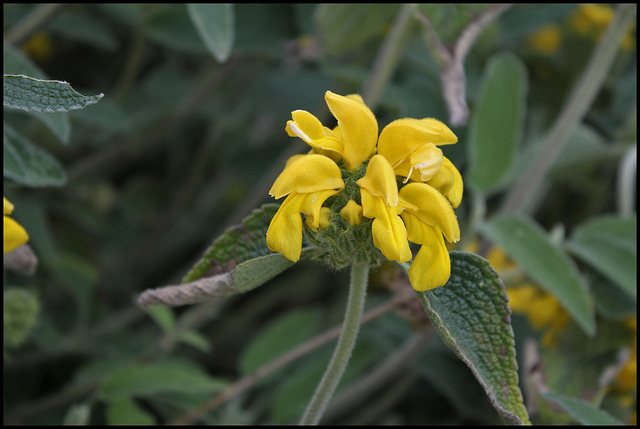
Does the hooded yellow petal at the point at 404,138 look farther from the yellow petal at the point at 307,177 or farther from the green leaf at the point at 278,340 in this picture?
the green leaf at the point at 278,340

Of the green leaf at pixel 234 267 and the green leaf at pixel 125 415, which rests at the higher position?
the green leaf at pixel 234 267

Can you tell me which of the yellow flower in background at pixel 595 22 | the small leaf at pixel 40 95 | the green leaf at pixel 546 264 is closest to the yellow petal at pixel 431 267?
the small leaf at pixel 40 95

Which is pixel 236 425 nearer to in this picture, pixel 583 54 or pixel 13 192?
pixel 13 192

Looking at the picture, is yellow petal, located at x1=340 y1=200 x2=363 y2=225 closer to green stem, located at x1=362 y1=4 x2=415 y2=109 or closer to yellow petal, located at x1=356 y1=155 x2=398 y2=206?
yellow petal, located at x1=356 y1=155 x2=398 y2=206

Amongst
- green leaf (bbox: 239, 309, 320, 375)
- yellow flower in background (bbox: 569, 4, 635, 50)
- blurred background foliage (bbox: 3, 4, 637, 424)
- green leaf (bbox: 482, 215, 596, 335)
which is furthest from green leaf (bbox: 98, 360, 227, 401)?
yellow flower in background (bbox: 569, 4, 635, 50)

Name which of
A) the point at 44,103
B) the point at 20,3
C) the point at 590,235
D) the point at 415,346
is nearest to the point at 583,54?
the point at 590,235
